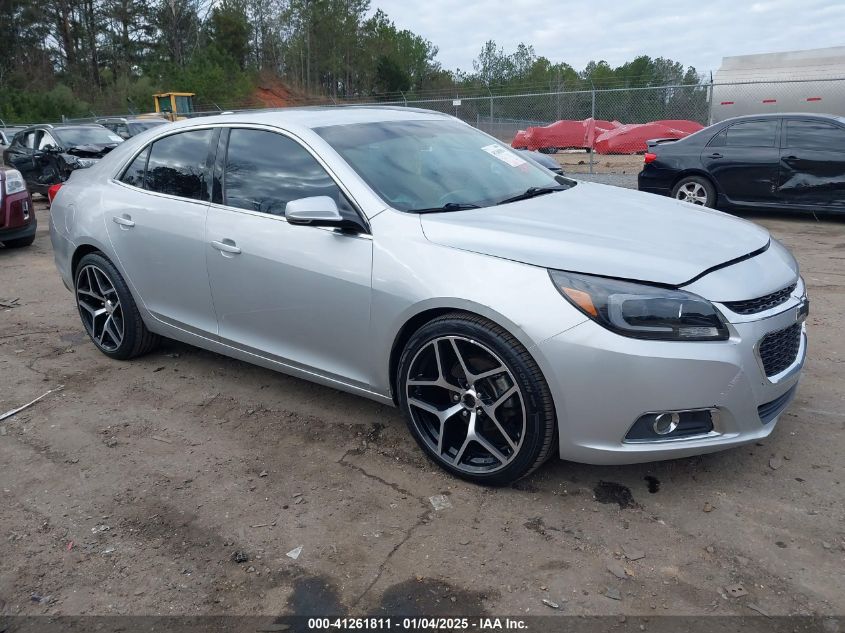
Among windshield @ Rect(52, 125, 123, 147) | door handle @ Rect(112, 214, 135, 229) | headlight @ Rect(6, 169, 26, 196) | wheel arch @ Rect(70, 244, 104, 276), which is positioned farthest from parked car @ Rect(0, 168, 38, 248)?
door handle @ Rect(112, 214, 135, 229)

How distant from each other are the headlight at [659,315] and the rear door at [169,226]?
91.0 inches

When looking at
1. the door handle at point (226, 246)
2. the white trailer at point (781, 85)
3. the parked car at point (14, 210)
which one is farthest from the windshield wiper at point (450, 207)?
the white trailer at point (781, 85)

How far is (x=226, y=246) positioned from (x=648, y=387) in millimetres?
2300

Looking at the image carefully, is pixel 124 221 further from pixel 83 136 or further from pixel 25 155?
pixel 25 155

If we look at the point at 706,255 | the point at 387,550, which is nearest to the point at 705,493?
the point at 706,255

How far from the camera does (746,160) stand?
9.38 m

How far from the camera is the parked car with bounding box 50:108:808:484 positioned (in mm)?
2678

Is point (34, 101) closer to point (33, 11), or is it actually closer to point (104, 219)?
point (33, 11)

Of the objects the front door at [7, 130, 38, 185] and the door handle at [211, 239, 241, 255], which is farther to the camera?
the front door at [7, 130, 38, 185]

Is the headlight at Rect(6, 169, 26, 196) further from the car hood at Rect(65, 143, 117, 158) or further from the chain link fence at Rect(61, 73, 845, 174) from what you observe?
the chain link fence at Rect(61, 73, 845, 174)

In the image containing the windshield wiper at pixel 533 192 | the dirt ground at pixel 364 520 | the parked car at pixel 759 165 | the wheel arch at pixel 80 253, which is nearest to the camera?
the dirt ground at pixel 364 520

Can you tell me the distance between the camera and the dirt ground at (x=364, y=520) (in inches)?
96.4

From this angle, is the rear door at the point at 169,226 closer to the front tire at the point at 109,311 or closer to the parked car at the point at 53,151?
the front tire at the point at 109,311

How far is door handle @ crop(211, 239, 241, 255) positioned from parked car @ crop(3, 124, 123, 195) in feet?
33.1
